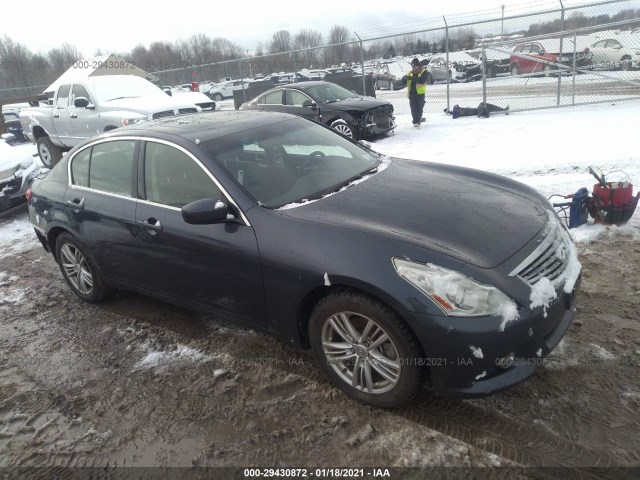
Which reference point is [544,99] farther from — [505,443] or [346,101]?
[505,443]

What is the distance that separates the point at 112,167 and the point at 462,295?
3141 millimetres

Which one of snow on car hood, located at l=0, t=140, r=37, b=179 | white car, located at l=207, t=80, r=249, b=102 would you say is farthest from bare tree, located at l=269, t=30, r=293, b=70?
snow on car hood, located at l=0, t=140, r=37, b=179

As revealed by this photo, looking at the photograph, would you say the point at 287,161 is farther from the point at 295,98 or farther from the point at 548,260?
the point at 295,98

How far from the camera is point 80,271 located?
4.59 m

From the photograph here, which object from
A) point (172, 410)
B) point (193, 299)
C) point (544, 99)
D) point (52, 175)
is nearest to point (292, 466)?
point (172, 410)

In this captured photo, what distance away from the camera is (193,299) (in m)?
3.57

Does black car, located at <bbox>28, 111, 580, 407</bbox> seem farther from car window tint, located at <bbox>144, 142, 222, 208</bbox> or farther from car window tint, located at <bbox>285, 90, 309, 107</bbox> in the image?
car window tint, located at <bbox>285, 90, 309, 107</bbox>

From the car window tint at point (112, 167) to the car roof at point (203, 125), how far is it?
11 centimetres

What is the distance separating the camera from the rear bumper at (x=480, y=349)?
2.43 meters

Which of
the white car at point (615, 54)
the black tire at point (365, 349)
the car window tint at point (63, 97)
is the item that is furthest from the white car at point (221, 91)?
the black tire at point (365, 349)

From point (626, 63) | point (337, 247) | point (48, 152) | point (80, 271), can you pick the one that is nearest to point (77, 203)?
point (80, 271)

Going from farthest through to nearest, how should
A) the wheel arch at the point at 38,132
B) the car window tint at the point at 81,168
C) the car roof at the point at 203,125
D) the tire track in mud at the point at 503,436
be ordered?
1. the wheel arch at the point at 38,132
2. the car window tint at the point at 81,168
3. the car roof at the point at 203,125
4. the tire track in mud at the point at 503,436

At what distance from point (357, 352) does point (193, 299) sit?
141cm

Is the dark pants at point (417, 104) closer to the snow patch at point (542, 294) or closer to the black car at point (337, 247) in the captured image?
the black car at point (337, 247)
